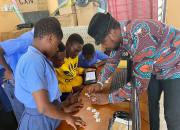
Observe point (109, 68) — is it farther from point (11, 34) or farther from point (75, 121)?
point (11, 34)

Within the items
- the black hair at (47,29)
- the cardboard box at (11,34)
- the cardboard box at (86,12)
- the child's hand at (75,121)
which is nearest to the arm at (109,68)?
the child's hand at (75,121)

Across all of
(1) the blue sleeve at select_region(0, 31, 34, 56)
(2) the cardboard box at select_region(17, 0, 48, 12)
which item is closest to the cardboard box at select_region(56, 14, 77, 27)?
(2) the cardboard box at select_region(17, 0, 48, 12)

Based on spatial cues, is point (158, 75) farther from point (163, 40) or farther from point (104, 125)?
point (104, 125)

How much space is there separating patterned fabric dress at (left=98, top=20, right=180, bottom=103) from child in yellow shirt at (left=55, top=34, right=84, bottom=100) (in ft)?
1.41

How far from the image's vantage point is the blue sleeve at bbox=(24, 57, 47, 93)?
3.31 feet

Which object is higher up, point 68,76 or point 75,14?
point 75,14

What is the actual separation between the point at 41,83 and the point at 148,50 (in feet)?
1.74

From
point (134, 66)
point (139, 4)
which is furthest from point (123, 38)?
point (139, 4)

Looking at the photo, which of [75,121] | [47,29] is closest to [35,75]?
[47,29]

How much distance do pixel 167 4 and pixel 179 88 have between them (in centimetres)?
212

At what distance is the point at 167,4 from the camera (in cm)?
326

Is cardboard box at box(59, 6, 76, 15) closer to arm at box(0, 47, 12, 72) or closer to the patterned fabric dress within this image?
arm at box(0, 47, 12, 72)

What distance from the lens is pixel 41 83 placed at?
1.02 meters

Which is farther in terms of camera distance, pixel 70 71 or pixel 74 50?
pixel 74 50
